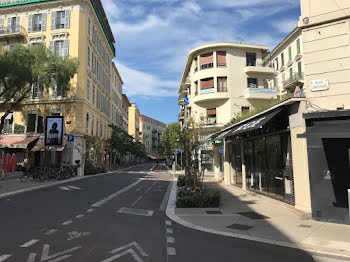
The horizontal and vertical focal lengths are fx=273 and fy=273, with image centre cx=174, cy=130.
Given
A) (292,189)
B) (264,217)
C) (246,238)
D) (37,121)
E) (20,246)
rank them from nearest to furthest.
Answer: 1. (20,246)
2. (246,238)
3. (264,217)
4. (292,189)
5. (37,121)

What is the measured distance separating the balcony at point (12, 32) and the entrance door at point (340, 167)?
107 feet

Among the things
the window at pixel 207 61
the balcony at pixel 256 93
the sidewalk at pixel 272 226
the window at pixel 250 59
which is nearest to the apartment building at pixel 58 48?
the window at pixel 207 61

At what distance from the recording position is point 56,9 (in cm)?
3039

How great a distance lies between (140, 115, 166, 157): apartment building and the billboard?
83.2m

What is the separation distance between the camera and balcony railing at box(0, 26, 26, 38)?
29797 mm

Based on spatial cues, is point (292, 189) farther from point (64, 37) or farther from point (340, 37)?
point (64, 37)

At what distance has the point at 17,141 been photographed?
27766 millimetres

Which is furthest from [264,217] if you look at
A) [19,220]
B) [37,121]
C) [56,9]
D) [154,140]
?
[154,140]

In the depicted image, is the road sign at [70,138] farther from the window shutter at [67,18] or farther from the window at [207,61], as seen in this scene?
the window at [207,61]

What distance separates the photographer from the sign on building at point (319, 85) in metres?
8.46

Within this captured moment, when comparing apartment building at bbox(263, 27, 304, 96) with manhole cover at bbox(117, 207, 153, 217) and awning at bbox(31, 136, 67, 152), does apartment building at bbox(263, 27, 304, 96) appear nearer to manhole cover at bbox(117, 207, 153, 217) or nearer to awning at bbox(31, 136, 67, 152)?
awning at bbox(31, 136, 67, 152)

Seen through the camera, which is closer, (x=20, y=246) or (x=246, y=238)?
(x=20, y=246)

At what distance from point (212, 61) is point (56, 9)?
18.6 meters

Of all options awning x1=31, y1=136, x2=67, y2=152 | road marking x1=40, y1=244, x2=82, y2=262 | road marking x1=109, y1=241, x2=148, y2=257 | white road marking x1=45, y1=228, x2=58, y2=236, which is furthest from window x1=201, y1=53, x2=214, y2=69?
road marking x1=40, y1=244, x2=82, y2=262
